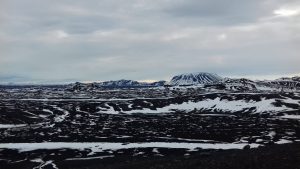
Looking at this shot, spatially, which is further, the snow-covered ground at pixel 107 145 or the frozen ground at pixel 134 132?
the snow-covered ground at pixel 107 145

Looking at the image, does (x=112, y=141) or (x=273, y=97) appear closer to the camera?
(x=112, y=141)

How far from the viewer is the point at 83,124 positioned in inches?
4013

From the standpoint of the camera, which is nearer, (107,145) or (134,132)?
(107,145)

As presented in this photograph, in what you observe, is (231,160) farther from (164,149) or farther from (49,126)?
(49,126)

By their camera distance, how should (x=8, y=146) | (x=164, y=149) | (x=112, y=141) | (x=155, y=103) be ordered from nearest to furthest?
(x=164, y=149) → (x=8, y=146) → (x=112, y=141) → (x=155, y=103)

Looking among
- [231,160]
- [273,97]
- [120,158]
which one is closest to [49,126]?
[120,158]

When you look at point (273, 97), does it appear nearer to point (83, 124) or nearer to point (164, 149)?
point (83, 124)

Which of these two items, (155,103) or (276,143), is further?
(155,103)

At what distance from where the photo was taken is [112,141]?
242 ft

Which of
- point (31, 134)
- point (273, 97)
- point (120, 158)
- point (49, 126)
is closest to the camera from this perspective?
point (120, 158)

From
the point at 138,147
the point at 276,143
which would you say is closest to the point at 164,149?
the point at 138,147

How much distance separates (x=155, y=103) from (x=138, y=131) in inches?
2717

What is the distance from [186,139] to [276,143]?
16.0 meters

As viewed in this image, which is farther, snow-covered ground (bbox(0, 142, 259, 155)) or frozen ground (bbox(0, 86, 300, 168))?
snow-covered ground (bbox(0, 142, 259, 155))
